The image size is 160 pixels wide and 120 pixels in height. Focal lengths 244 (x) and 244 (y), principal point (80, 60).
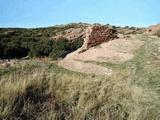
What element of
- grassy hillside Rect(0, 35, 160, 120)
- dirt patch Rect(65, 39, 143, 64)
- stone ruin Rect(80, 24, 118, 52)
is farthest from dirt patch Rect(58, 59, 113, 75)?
stone ruin Rect(80, 24, 118, 52)

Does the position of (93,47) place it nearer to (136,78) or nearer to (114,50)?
(114,50)

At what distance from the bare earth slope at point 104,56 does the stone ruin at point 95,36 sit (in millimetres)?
459

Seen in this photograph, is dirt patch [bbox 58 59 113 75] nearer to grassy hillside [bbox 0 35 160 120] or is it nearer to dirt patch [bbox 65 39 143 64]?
dirt patch [bbox 65 39 143 64]

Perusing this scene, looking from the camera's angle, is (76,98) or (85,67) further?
(85,67)

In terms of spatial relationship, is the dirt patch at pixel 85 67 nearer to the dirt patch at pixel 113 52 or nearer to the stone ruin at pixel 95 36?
the dirt patch at pixel 113 52

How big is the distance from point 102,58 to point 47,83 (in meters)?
5.78

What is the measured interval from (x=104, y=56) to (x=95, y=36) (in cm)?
209

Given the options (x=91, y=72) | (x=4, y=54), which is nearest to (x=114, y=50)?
(x=91, y=72)

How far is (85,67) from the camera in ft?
38.5

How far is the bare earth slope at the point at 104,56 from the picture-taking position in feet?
38.0

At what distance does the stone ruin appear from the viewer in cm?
1439

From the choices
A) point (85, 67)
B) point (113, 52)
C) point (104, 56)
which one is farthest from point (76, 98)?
point (113, 52)

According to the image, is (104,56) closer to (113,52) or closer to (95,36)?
(113,52)

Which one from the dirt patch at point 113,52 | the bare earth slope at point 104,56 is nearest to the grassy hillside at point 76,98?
the bare earth slope at point 104,56
